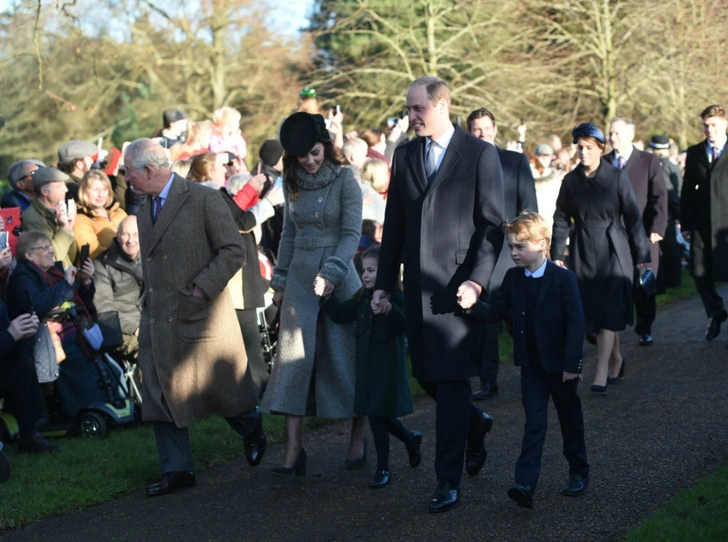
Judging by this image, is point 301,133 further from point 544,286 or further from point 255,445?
point 255,445

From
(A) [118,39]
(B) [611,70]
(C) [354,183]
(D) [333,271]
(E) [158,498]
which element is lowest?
(E) [158,498]

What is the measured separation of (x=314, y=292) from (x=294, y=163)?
817 mm

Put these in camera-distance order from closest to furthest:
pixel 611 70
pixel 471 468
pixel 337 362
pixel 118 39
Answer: pixel 471 468 < pixel 337 362 < pixel 611 70 < pixel 118 39

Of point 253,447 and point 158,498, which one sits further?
point 253,447

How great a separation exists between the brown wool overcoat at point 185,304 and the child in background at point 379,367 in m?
0.71

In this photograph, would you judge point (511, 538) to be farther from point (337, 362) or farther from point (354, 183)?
point (354, 183)

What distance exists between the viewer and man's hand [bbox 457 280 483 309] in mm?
5492

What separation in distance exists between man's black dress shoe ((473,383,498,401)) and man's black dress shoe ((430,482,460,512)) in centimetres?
317

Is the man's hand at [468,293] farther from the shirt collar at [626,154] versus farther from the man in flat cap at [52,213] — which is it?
the shirt collar at [626,154]

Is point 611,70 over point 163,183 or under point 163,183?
over

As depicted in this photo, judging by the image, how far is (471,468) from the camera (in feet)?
20.9

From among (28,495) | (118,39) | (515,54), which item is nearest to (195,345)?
(28,495)

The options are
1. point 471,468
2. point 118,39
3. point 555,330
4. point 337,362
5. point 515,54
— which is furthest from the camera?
point 118,39

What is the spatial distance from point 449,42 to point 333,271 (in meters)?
16.4
